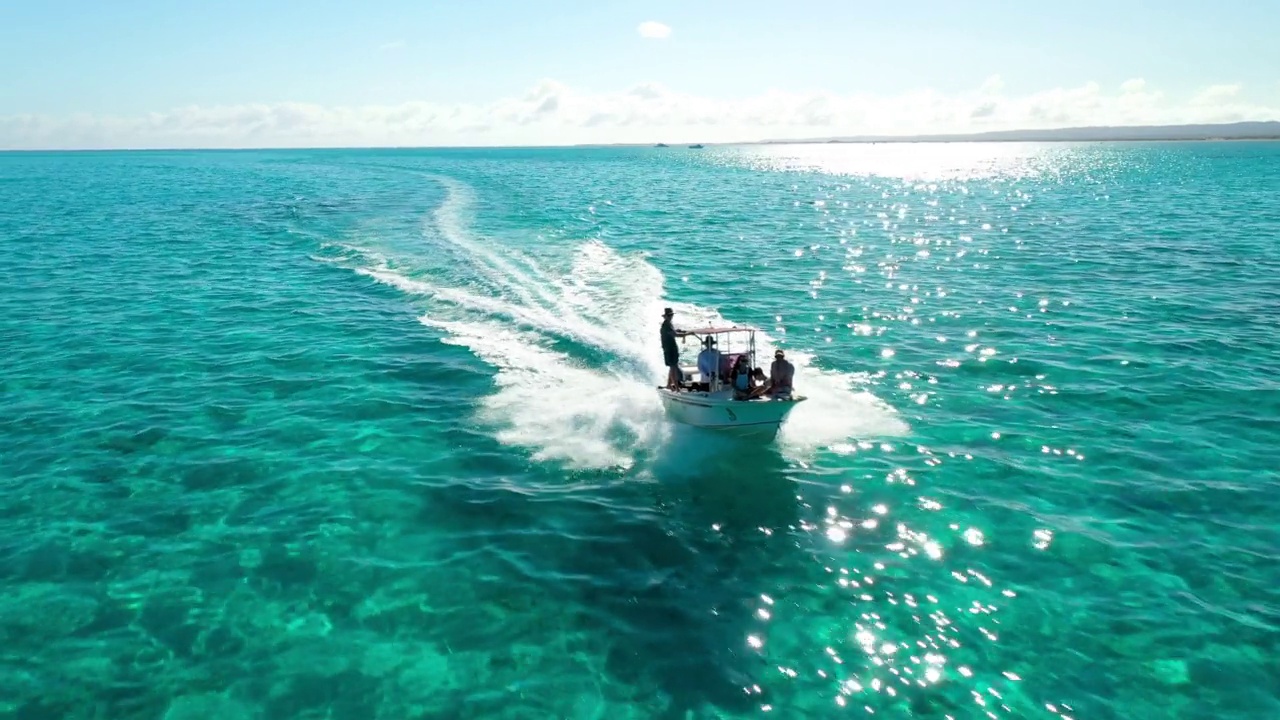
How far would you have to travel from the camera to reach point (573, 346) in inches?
1141

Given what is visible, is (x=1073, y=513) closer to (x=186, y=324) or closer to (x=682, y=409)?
(x=682, y=409)

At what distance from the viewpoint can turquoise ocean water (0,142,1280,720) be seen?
12.9m

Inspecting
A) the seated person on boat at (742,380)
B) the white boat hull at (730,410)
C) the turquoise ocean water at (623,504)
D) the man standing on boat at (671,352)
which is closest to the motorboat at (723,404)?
the white boat hull at (730,410)

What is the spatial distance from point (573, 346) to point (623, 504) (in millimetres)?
11674

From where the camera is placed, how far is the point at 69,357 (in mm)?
29219

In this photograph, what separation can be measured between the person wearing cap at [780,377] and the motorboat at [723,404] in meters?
0.14

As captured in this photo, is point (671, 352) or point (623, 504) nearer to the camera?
point (623, 504)

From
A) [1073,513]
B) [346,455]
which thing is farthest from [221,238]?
[1073,513]

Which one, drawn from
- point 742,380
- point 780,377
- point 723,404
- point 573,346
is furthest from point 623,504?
point 573,346

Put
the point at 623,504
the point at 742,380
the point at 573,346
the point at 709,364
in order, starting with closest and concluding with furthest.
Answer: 1. the point at 623,504
2. the point at 742,380
3. the point at 709,364
4. the point at 573,346

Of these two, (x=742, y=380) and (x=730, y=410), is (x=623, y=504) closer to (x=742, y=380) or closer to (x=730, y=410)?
(x=730, y=410)

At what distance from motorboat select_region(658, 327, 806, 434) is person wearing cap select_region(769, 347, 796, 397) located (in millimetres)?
138

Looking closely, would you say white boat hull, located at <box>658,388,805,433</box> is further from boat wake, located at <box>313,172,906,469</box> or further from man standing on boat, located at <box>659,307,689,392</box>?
boat wake, located at <box>313,172,906,469</box>

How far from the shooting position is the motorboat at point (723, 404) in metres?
20.3
